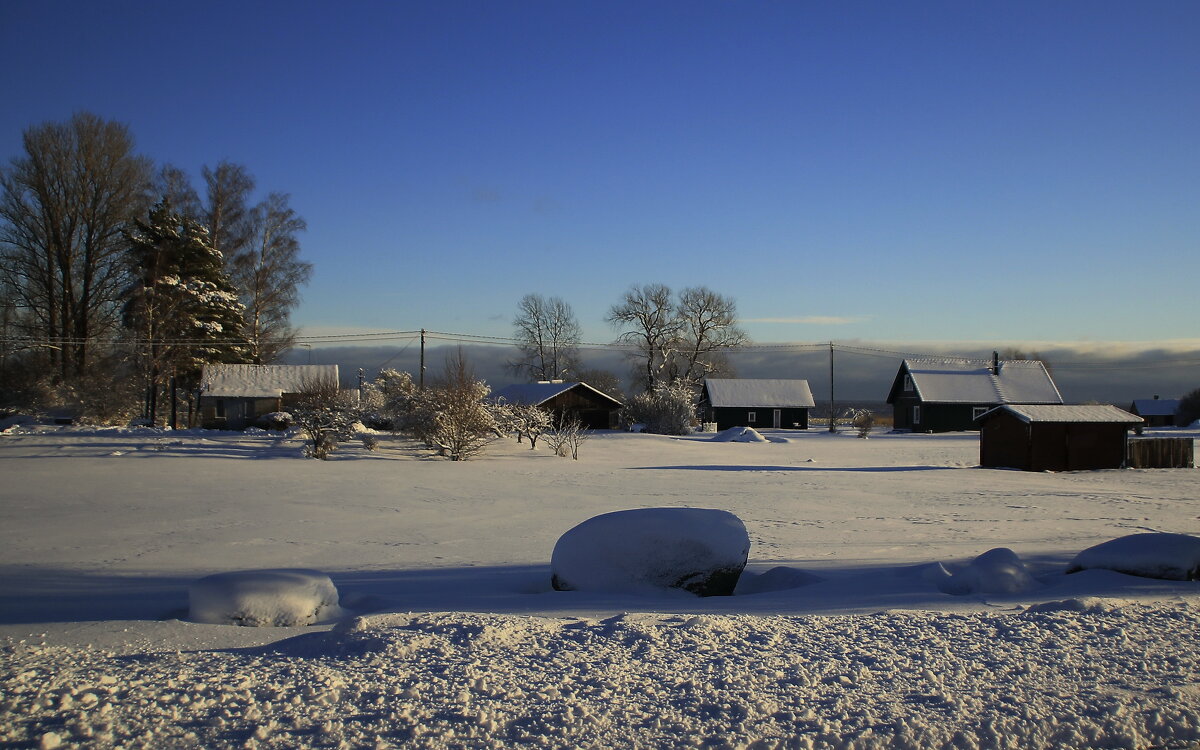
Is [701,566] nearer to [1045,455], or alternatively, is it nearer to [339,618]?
[339,618]

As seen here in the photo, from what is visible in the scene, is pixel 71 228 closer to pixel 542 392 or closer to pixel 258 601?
pixel 542 392

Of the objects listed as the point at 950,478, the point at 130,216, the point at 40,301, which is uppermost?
the point at 130,216

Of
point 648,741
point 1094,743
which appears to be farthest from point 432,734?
point 1094,743

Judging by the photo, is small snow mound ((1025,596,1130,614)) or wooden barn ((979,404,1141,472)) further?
wooden barn ((979,404,1141,472))

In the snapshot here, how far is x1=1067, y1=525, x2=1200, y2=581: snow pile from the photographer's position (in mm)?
7859

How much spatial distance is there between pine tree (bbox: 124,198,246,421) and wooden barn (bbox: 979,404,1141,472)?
137 ft

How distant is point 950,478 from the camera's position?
25.1 metres

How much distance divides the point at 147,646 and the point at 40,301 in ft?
155

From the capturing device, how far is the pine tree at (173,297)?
4319 centimetres

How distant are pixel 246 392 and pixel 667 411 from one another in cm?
2709

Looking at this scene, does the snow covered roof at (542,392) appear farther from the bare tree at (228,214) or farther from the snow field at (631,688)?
the snow field at (631,688)

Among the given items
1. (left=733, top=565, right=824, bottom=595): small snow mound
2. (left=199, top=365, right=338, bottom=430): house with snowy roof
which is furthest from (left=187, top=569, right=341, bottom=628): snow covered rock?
(left=199, top=365, right=338, bottom=430): house with snowy roof

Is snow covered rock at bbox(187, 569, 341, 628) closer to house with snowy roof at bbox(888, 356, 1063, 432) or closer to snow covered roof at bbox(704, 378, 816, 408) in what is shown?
snow covered roof at bbox(704, 378, 816, 408)

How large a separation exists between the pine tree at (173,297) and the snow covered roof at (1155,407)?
324ft
